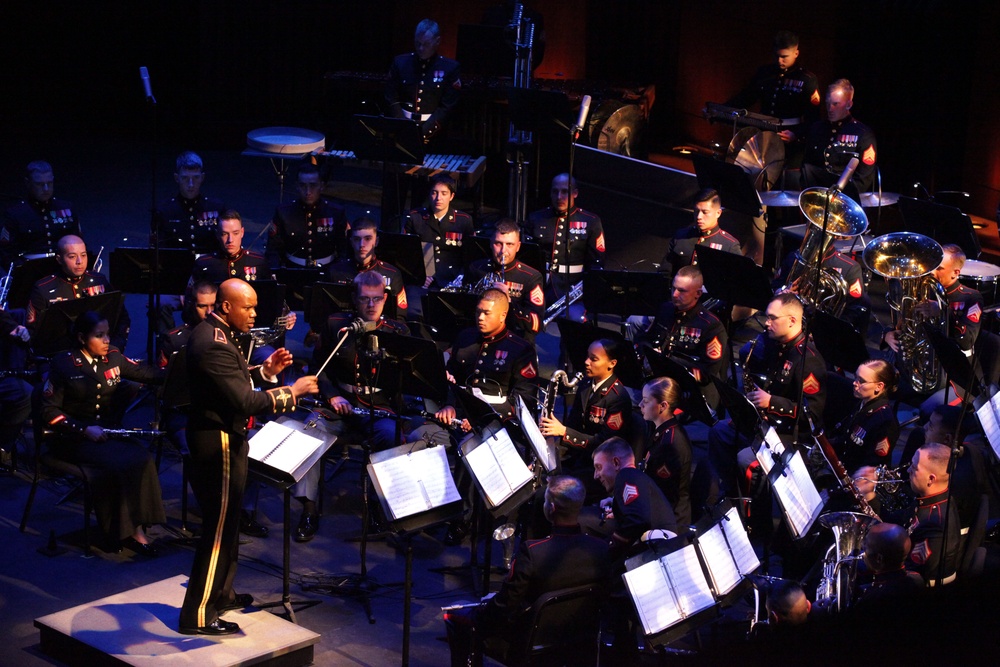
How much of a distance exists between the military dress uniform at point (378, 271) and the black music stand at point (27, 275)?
1.94 meters

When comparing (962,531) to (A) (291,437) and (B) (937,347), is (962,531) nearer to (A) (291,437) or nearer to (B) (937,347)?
(B) (937,347)

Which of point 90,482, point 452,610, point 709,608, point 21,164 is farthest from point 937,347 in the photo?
point 21,164

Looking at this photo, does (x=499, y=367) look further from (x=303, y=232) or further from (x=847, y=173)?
(x=847, y=173)

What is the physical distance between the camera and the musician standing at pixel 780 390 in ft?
25.1

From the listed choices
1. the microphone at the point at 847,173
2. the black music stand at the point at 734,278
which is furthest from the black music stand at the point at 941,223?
the black music stand at the point at 734,278

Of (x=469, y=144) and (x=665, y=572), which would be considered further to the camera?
(x=469, y=144)

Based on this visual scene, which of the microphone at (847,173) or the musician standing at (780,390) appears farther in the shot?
the microphone at (847,173)

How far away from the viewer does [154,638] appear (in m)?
6.06

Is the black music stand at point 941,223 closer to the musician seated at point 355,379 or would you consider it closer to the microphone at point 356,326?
the musician seated at point 355,379

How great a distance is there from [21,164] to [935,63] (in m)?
10.2

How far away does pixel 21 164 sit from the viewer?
1455 centimetres

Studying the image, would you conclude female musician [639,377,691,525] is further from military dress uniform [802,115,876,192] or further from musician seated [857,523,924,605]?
military dress uniform [802,115,876,192]

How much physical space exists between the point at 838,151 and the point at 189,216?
18.1 ft

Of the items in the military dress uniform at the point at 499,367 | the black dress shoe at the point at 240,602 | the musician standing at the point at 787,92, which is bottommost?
the black dress shoe at the point at 240,602
